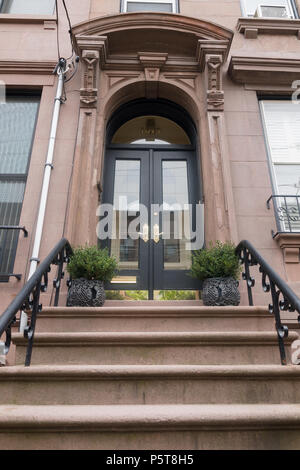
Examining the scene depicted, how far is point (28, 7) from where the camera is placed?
653cm

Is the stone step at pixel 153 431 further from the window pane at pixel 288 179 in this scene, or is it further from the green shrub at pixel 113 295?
the window pane at pixel 288 179

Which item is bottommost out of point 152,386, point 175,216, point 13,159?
point 152,386

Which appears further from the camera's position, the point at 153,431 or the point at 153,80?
the point at 153,80

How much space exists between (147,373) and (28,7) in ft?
25.2

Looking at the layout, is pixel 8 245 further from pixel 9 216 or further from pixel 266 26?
pixel 266 26

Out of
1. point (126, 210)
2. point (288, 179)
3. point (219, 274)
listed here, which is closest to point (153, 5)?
point (126, 210)

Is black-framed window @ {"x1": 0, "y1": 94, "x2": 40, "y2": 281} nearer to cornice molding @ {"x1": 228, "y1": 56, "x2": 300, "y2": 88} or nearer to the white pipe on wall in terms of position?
the white pipe on wall

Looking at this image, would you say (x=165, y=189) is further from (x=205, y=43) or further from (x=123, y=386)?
(x=123, y=386)

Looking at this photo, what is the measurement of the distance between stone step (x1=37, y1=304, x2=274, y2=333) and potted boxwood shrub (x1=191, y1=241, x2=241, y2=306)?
33 centimetres

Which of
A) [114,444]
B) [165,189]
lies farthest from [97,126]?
[114,444]

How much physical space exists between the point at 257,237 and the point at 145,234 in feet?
5.79

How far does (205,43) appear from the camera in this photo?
17.5ft

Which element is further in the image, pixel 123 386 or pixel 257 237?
pixel 257 237

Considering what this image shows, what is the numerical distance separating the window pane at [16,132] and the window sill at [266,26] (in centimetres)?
425
